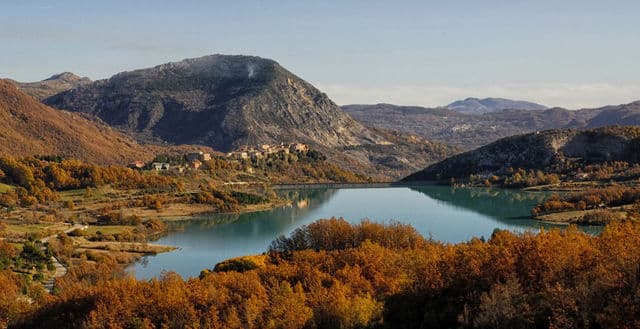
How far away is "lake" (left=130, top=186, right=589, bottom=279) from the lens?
7246 centimetres

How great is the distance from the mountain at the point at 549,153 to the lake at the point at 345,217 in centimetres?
1898

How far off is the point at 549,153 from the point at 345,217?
73416 mm

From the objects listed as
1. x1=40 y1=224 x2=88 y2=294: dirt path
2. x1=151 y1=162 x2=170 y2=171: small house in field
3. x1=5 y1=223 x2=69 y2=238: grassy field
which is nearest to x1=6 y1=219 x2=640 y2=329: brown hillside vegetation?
x1=40 y1=224 x2=88 y2=294: dirt path

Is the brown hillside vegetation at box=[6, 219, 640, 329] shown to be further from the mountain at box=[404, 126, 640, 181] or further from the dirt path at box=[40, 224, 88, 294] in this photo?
the mountain at box=[404, 126, 640, 181]

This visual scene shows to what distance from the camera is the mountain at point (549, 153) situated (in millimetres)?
147000

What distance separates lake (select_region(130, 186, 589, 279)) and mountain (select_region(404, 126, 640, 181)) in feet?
62.3

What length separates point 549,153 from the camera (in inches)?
6142

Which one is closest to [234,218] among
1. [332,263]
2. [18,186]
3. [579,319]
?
[18,186]

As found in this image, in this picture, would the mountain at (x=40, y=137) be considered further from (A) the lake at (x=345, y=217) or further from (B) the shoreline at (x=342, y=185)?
(A) the lake at (x=345, y=217)

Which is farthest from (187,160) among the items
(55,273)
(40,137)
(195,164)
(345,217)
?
(55,273)

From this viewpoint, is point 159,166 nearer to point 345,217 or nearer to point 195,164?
point 195,164

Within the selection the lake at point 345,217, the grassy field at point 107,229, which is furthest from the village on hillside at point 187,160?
the grassy field at point 107,229

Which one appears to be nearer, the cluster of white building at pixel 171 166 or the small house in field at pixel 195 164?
the cluster of white building at pixel 171 166

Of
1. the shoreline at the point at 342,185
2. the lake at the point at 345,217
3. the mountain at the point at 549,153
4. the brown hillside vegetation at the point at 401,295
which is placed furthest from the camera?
the shoreline at the point at 342,185
